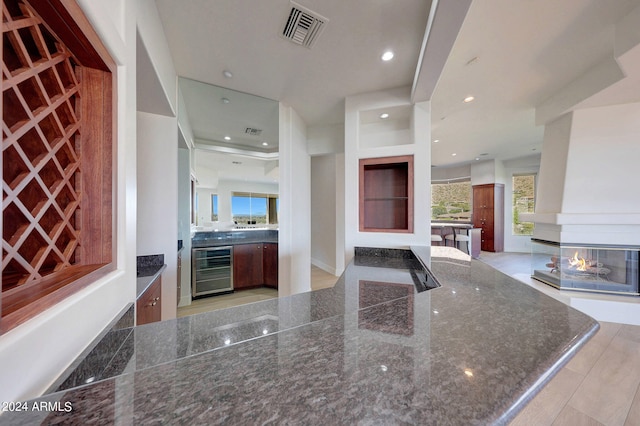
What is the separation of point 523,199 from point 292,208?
7546mm

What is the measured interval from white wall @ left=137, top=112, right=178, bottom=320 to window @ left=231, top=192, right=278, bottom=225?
7.83 feet

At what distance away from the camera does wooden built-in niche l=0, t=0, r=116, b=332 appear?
538mm

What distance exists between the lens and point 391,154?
2.44m

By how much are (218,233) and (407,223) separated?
2.93m

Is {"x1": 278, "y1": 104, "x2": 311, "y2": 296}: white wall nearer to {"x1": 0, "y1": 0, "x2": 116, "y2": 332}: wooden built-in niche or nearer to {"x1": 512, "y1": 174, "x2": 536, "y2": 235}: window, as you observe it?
{"x1": 0, "y1": 0, "x2": 116, "y2": 332}: wooden built-in niche

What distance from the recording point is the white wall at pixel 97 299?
43 cm

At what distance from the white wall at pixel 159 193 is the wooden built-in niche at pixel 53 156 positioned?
137 centimetres

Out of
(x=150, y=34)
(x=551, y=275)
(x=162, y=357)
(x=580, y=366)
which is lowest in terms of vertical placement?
(x=580, y=366)

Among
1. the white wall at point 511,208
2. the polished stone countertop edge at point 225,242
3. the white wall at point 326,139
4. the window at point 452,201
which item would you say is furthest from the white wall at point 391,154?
the window at point 452,201

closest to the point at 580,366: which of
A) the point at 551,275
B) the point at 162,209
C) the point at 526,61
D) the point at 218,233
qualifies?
the point at 551,275

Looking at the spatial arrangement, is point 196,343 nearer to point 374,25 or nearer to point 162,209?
point 162,209

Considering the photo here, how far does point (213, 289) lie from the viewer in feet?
11.5

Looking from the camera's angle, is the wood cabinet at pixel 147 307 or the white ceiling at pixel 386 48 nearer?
the wood cabinet at pixel 147 307

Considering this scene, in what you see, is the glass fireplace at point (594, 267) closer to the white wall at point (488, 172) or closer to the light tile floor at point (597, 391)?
the light tile floor at point (597, 391)
